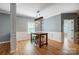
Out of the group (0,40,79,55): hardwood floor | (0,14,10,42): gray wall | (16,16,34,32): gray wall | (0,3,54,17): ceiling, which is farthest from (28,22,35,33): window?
(0,14,10,42): gray wall

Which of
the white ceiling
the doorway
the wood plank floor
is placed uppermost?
the white ceiling

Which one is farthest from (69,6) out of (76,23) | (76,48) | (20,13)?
(20,13)

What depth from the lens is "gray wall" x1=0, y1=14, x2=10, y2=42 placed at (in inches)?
85.4

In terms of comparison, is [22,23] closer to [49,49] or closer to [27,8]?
[27,8]

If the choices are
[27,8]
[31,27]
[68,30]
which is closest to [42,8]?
[27,8]

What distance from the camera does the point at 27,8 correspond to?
2.23 m

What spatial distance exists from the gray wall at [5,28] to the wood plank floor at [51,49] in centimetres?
30

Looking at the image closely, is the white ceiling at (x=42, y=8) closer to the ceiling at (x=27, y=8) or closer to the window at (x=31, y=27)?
the ceiling at (x=27, y=8)

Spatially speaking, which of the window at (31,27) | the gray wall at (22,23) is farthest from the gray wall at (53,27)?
the gray wall at (22,23)

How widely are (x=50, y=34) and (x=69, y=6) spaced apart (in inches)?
29.2

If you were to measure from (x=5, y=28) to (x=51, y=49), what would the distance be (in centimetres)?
111

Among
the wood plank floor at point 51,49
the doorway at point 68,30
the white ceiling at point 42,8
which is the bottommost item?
the wood plank floor at point 51,49

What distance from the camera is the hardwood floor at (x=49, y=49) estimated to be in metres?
2.17

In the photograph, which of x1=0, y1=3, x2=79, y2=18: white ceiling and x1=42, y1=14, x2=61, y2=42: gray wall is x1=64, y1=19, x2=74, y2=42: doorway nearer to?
x1=42, y1=14, x2=61, y2=42: gray wall
